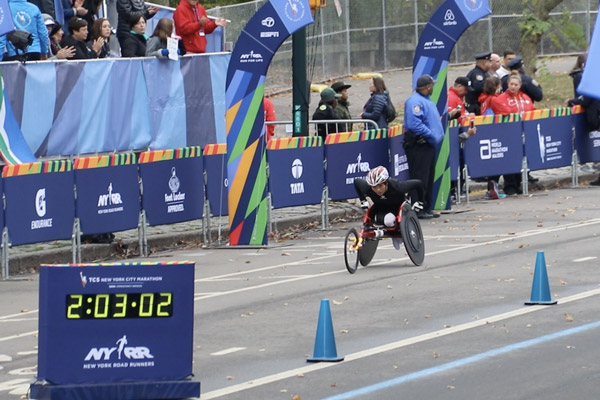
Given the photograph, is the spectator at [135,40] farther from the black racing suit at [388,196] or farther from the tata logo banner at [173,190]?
the black racing suit at [388,196]

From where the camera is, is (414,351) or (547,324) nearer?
(414,351)

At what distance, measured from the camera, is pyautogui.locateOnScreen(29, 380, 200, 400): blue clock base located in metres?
9.80

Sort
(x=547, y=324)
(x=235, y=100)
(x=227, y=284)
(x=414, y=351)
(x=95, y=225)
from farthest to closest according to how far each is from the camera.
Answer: (x=235, y=100) → (x=95, y=225) → (x=227, y=284) → (x=547, y=324) → (x=414, y=351)

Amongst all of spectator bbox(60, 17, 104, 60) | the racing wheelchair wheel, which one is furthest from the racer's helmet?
spectator bbox(60, 17, 104, 60)

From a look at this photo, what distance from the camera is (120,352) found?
9977 millimetres

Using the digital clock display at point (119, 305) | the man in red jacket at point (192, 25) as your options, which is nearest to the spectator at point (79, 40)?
the man in red jacket at point (192, 25)

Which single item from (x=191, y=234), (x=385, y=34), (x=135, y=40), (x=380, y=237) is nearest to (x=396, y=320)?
(x=380, y=237)

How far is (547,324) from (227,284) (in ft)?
15.3

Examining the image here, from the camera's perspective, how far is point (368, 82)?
3875 cm

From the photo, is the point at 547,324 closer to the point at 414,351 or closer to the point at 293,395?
the point at 414,351

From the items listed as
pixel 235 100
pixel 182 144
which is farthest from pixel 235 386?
pixel 182 144

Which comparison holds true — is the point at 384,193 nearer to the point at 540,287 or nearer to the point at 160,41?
the point at 540,287

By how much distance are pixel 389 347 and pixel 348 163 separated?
34.0 feet

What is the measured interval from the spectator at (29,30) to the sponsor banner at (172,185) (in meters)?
2.76
